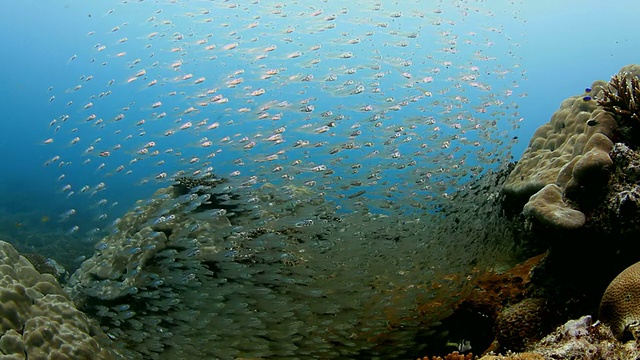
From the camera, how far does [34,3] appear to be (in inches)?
3789

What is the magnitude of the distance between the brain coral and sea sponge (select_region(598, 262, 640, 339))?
6.00 meters

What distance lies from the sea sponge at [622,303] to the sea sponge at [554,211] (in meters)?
0.92

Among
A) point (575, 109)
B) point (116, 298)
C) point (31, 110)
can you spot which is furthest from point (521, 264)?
point (31, 110)

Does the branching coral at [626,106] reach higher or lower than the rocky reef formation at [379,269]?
higher

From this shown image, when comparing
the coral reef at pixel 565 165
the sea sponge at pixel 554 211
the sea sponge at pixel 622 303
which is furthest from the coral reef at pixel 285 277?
the sea sponge at pixel 622 303

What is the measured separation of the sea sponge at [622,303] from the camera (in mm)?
3496

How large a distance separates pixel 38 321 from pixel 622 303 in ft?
21.4

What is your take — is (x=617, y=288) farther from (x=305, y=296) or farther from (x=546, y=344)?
(x=305, y=296)

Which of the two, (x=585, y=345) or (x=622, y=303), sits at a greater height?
(x=622, y=303)

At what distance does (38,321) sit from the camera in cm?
536

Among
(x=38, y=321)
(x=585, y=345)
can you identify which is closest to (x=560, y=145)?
(x=585, y=345)

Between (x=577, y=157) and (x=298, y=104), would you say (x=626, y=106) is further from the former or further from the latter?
(x=298, y=104)

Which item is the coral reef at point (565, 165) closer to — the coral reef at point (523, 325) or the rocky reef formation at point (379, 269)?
the rocky reef formation at point (379, 269)

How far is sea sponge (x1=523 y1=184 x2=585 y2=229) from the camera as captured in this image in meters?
4.66
